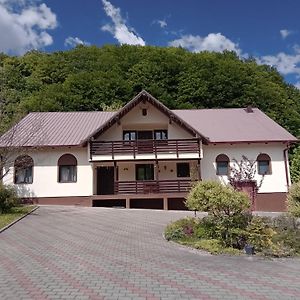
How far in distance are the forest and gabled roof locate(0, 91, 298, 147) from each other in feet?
48.8

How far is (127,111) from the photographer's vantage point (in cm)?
2631

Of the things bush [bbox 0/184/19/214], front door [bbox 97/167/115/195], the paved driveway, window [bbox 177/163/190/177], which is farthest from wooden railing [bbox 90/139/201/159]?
the paved driveway

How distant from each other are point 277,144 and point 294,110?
23.0m

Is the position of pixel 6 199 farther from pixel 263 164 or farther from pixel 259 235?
pixel 263 164

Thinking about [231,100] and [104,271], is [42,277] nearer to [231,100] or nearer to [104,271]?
[104,271]

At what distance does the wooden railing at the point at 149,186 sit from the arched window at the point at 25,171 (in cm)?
620

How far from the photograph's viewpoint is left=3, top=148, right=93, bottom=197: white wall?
1017 inches

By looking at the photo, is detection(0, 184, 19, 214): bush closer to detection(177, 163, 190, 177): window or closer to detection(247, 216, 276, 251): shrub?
detection(177, 163, 190, 177): window

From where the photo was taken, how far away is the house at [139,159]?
83.7ft

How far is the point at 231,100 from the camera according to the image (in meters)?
49.0

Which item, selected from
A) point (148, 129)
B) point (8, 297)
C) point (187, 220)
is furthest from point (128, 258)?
point (148, 129)

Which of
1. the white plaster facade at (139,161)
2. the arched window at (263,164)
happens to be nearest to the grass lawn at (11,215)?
the white plaster facade at (139,161)

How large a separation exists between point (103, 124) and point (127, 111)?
208 centimetres

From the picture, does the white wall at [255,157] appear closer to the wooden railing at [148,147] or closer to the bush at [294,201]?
the wooden railing at [148,147]
